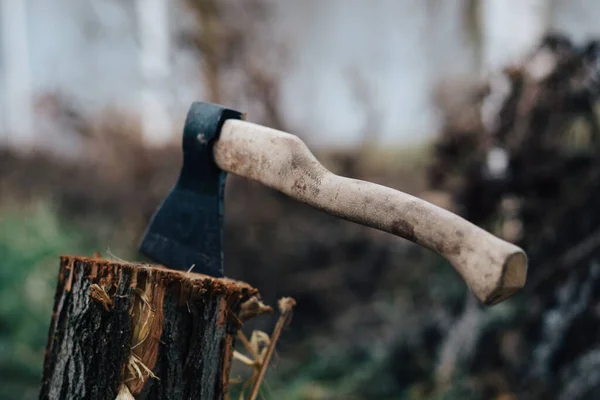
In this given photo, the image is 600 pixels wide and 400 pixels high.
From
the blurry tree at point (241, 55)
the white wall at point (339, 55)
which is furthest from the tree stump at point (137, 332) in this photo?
the white wall at point (339, 55)

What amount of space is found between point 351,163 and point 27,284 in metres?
2.63

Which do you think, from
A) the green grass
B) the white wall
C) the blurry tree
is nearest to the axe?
the green grass

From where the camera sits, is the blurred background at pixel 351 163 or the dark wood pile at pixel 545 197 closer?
the dark wood pile at pixel 545 197

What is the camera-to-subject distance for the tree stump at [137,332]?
1201 mm

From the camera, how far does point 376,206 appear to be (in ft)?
3.78

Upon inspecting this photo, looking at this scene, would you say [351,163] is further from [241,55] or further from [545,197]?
[545,197]

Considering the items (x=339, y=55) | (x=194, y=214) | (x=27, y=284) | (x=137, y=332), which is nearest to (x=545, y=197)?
(x=194, y=214)

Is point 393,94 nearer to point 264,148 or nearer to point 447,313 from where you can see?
point 447,313

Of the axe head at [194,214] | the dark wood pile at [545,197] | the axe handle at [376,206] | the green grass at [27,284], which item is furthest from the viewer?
the green grass at [27,284]

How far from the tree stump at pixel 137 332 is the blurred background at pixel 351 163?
0.39 meters

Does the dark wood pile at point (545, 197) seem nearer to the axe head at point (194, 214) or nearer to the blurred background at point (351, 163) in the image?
the blurred background at point (351, 163)

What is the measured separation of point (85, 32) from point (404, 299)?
5.75 m

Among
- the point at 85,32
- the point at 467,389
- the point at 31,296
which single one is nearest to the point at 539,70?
the point at 467,389

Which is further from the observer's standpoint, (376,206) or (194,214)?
(194,214)
